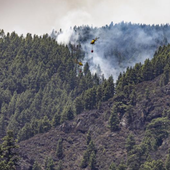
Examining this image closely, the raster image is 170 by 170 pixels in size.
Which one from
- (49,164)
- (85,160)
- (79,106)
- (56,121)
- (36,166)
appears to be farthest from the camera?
(79,106)

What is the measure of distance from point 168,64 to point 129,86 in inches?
508

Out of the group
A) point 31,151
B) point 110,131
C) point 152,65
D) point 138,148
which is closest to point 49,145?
point 31,151

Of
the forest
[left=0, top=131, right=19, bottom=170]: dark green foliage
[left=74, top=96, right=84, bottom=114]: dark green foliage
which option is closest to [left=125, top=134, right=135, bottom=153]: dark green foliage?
the forest

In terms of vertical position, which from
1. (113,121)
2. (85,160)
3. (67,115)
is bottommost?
(85,160)

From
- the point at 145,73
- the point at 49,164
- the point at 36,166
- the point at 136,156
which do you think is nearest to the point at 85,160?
the point at 49,164

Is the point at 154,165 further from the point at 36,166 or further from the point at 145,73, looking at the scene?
the point at 145,73

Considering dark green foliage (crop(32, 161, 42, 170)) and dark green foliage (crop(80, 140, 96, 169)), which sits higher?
dark green foliage (crop(80, 140, 96, 169))

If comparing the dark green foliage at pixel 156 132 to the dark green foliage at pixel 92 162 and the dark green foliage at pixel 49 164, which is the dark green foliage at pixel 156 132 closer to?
the dark green foliage at pixel 92 162

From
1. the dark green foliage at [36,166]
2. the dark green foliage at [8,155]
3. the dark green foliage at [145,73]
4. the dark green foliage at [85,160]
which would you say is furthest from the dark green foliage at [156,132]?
the dark green foliage at [8,155]

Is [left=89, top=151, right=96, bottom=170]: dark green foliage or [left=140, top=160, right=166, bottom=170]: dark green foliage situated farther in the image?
[left=89, top=151, right=96, bottom=170]: dark green foliage

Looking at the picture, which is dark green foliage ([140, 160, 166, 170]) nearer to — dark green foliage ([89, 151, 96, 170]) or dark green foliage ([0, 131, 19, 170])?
dark green foliage ([89, 151, 96, 170])

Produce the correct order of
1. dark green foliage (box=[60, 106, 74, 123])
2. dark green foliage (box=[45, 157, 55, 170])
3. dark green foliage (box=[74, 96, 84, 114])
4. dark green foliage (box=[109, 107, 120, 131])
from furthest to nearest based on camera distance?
dark green foliage (box=[74, 96, 84, 114]) < dark green foliage (box=[60, 106, 74, 123]) < dark green foliage (box=[109, 107, 120, 131]) < dark green foliage (box=[45, 157, 55, 170])

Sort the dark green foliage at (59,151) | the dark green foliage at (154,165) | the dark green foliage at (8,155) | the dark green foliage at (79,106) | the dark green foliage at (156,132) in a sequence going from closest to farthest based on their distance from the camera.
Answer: the dark green foliage at (8,155) → the dark green foliage at (154,165) → the dark green foliage at (156,132) → the dark green foliage at (59,151) → the dark green foliage at (79,106)

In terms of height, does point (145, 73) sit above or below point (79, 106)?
above
